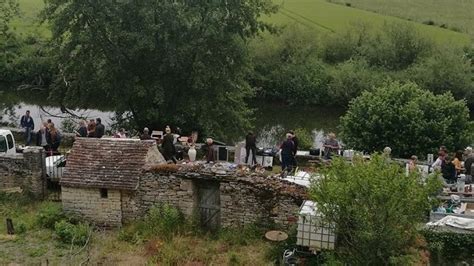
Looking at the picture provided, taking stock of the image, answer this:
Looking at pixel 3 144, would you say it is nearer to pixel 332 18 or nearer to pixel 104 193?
pixel 104 193

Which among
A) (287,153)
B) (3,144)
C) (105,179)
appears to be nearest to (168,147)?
(105,179)

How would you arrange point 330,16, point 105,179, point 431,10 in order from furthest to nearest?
point 431,10
point 330,16
point 105,179

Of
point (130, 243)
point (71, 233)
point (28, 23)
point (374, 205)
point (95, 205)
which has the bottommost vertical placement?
point (130, 243)

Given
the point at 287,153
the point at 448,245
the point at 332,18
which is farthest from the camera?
the point at 332,18

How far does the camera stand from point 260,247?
18844 millimetres

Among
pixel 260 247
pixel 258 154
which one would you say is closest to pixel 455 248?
pixel 260 247

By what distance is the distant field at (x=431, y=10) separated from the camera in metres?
60.7

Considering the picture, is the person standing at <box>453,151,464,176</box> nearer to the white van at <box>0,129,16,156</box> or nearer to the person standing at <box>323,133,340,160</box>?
the person standing at <box>323,133,340,160</box>

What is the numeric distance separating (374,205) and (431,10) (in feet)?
180

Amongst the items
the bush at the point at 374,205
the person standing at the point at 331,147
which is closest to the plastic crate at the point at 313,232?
the bush at the point at 374,205

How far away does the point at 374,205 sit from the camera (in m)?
15.6

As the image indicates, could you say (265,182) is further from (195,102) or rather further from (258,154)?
(195,102)

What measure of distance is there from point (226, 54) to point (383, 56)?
2354 cm

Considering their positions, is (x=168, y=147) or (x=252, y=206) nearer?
(x=252, y=206)
